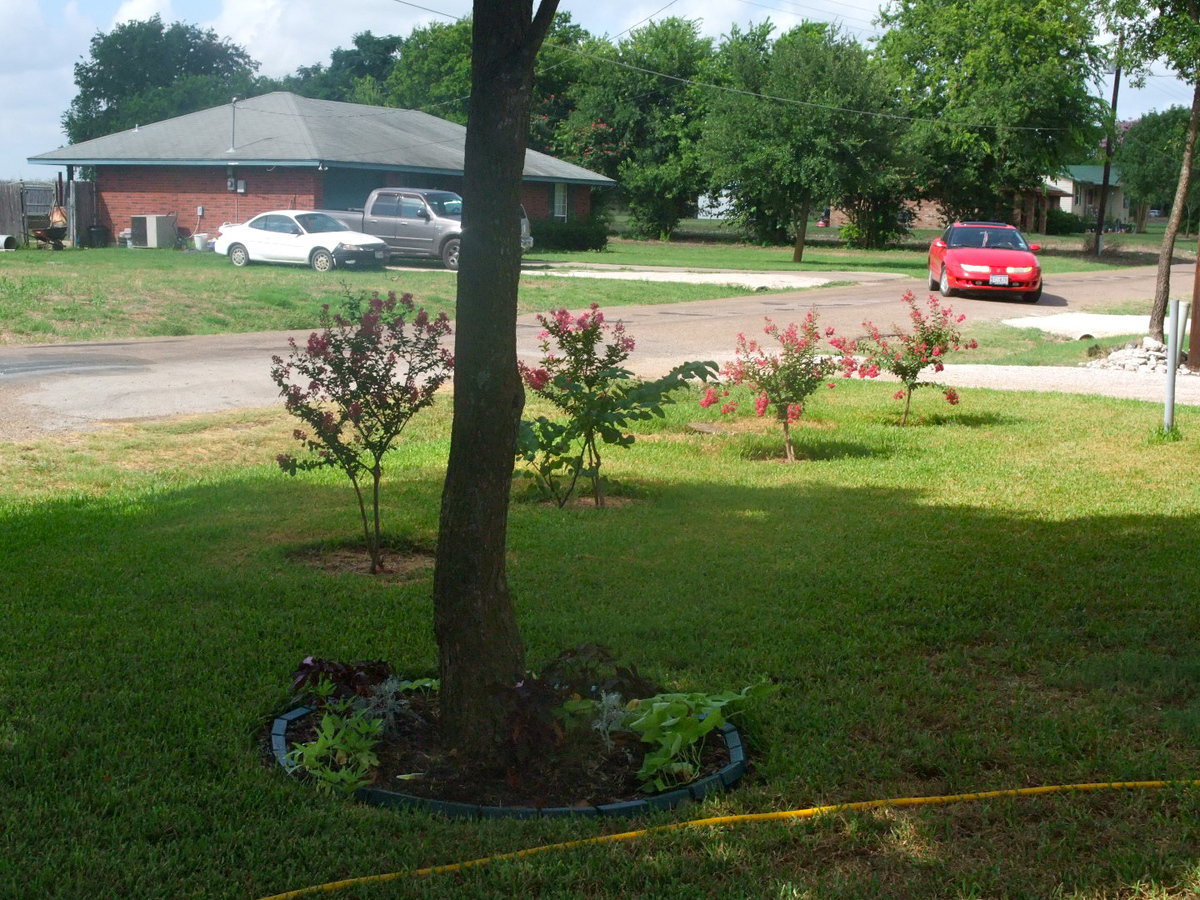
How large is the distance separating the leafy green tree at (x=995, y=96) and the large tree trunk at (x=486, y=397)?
150ft

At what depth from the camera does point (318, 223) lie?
92.5ft

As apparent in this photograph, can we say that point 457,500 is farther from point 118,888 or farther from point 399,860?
point 118,888

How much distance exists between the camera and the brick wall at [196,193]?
116 feet

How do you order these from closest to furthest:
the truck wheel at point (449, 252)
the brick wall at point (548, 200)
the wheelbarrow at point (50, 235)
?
the truck wheel at point (449, 252) < the wheelbarrow at point (50, 235) < the brick wall at point (548, 200)

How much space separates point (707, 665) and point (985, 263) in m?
22.6

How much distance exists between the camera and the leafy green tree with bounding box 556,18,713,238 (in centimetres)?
5609

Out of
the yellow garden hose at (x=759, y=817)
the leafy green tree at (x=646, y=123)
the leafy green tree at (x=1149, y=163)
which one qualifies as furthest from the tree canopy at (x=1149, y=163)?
the yellow garden hose at (x=759, y=817)

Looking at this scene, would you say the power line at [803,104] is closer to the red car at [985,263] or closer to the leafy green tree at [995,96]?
the leafy green tree at [995,96]

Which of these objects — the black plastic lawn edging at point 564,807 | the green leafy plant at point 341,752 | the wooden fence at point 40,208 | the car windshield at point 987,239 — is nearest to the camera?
the black plastic lawn edging at point 564,807

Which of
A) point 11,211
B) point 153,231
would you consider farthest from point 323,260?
point 11,211

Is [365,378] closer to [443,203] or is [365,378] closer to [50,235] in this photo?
[443,203]

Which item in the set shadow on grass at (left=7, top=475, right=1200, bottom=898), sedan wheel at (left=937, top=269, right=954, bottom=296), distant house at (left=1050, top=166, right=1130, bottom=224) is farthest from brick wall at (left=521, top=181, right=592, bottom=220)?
distant house at (left=1050, top=166, right=1130, bottom=224)

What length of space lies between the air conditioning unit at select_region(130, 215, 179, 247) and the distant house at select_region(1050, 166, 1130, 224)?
71885 millimetres

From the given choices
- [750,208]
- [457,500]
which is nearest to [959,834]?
[457,500]
